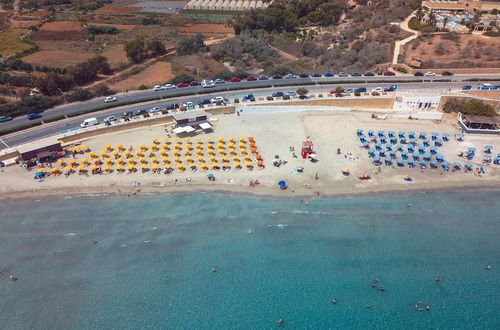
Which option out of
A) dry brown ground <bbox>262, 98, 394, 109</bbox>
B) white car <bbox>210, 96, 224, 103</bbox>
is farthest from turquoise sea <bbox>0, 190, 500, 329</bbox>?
white car <bbox>210, 96, 224, 103</bbox>

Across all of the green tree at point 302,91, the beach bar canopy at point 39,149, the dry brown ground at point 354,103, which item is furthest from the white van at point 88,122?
the green tree at point 302,91

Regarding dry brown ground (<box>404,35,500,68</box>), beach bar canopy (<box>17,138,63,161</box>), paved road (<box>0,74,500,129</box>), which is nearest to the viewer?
beach bar canopy (<box>17,138,63,161</box>)

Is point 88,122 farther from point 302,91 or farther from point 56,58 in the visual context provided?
point 56,58

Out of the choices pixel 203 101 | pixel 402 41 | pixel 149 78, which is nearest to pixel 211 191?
pixel 203 101

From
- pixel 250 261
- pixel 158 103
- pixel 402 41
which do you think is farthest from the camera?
pixel 402 41

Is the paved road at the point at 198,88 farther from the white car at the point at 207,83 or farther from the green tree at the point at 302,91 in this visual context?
the green tree at the point at 302,91

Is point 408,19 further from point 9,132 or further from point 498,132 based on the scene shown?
point 9,132

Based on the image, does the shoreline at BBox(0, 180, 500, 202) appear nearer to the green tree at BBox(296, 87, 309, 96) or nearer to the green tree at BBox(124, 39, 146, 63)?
the green tree at BBox(296, 87, 309, 96)
